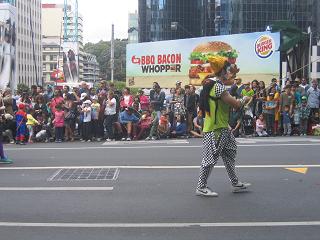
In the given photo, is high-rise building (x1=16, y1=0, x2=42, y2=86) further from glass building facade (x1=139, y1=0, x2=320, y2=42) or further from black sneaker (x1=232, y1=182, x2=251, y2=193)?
black sneaker (x1=232, y1=182, x2=251, y2=193)

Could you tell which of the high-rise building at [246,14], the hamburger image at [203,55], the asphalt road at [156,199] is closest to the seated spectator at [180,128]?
the asphalt road at [156,199]

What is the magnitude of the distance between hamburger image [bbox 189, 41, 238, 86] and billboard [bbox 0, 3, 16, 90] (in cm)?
1952

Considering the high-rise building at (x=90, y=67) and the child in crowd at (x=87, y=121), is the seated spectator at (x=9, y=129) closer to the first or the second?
the child in crowd at (x=87, y=121)

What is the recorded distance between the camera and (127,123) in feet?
57.7

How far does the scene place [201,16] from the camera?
9731 cm

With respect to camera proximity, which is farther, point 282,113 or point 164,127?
point 282,113

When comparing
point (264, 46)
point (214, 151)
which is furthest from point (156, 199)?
point (264, 46)

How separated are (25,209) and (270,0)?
3373 inches

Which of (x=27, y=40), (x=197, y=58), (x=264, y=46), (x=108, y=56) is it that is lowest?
(x=197, y=58)

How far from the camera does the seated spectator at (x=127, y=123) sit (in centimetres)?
1748

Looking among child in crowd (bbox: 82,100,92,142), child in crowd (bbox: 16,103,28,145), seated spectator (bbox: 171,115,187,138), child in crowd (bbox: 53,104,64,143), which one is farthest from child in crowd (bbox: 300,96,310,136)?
child in crowd (bbox: 16,103,28,145)

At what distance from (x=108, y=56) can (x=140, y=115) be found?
144 m

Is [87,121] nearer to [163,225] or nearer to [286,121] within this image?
[286,121]

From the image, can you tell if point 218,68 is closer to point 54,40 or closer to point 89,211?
point 89,211
